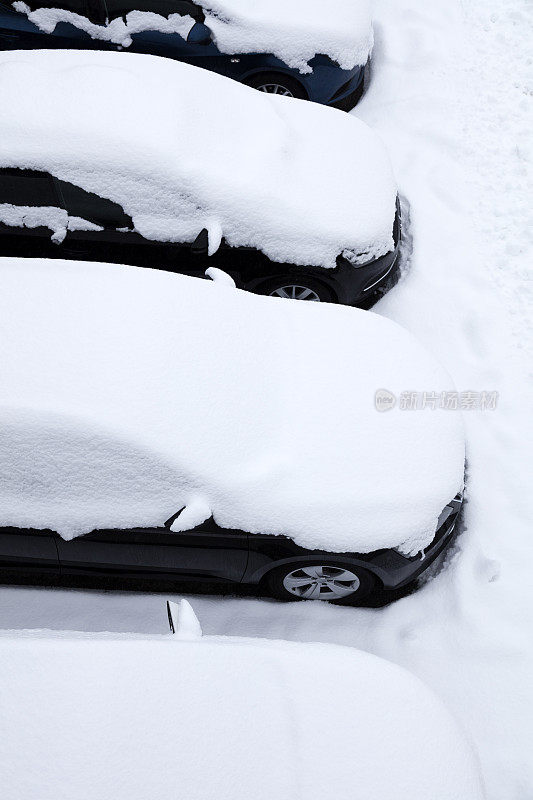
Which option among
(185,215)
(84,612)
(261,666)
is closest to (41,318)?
(185,215)

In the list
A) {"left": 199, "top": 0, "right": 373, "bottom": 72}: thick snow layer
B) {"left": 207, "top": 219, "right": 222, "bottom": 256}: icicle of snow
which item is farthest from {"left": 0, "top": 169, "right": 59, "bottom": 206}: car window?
{"left": 199, "top": 0, "right": 373, "bottom": 72}: thick snow layer

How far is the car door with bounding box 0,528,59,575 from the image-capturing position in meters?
2.87

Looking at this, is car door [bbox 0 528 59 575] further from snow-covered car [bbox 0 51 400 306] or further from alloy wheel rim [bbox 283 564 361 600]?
snow-covered car [bbox 0 51 400 306]

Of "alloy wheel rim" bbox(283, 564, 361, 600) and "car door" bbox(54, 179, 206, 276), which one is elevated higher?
"car door" bbox(54, 179, 206, 276)

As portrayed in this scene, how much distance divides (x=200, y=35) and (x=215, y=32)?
0.37 feet

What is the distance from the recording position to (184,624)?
2547 mm

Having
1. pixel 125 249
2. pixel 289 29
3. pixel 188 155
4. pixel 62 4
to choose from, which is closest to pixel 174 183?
pixel 188 155

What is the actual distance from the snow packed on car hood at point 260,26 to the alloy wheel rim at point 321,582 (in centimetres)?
383

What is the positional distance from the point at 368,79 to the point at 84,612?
5.11m

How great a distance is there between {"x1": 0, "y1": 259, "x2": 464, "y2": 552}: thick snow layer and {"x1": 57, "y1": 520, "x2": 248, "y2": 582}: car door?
9cm

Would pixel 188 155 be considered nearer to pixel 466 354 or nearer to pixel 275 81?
pixel 275 81

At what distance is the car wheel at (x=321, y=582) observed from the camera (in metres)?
3.09

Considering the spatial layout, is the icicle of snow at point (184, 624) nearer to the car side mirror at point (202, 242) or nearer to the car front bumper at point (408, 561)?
the car front bumper at point (408, 561)

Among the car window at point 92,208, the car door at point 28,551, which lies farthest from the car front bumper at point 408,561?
the car window at point 92,208
